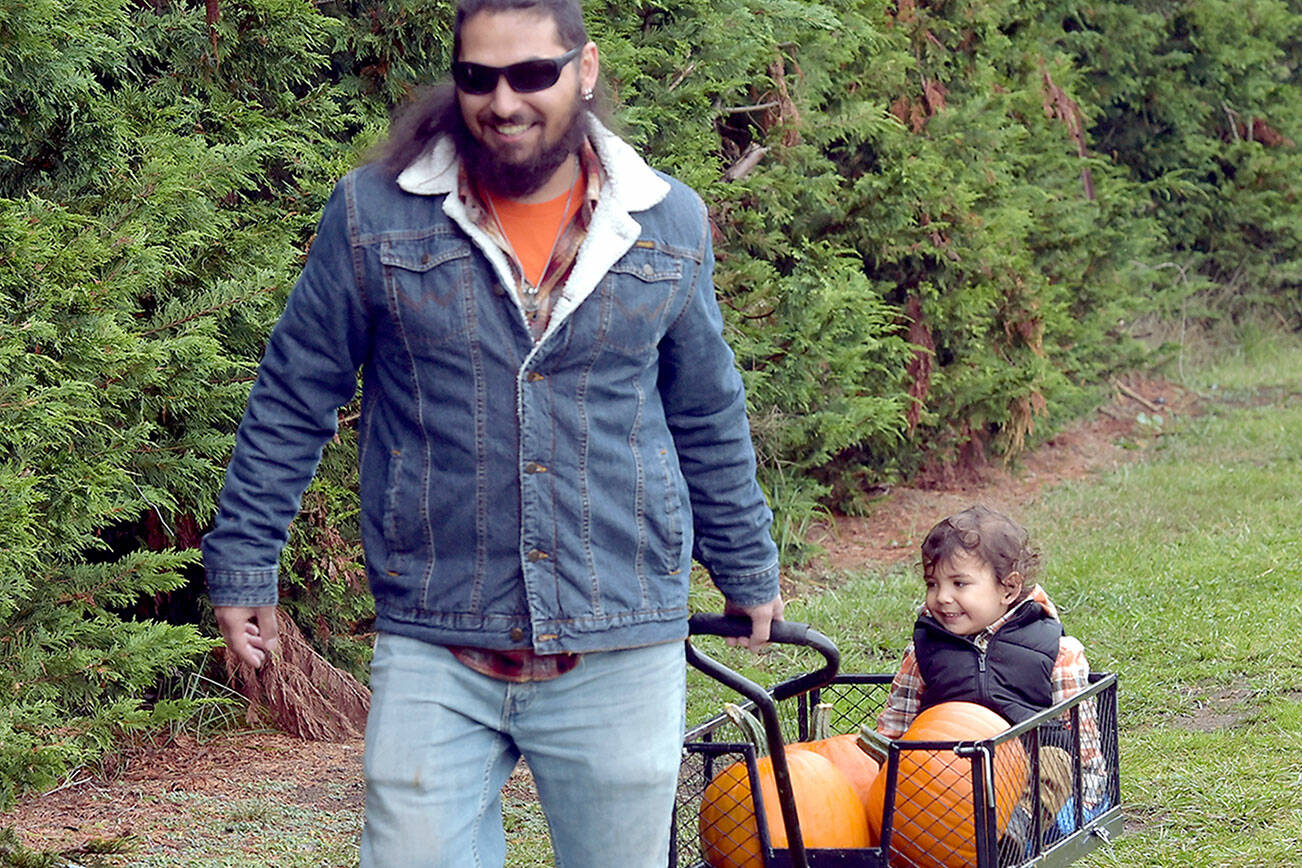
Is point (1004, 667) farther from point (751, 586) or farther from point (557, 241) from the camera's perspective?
point (557, 241)

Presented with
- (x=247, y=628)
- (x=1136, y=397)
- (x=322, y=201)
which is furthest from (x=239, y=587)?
(x=1136, y=397)

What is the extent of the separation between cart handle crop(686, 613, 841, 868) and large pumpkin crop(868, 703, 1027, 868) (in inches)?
11.6

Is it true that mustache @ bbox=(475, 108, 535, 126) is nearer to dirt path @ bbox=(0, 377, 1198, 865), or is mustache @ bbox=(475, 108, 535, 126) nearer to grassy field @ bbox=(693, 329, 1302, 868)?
dirt path @ bbox=(0, 377, 1198, 865)

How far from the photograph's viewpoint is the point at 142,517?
5.23m

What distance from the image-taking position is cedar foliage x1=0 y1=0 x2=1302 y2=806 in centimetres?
431

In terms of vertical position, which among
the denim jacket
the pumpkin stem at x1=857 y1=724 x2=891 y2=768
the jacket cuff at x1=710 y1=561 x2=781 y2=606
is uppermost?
the denim jacket

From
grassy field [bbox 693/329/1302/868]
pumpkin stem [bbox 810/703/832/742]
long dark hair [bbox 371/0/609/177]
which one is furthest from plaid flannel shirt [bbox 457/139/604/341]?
grassy field [bbox 693/329/1302/868]

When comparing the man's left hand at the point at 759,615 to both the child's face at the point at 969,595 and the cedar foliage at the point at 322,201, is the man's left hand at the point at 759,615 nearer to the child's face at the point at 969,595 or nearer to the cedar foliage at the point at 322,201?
the child's face at the point at 969,595

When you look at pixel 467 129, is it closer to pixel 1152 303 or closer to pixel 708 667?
pixel 708 667

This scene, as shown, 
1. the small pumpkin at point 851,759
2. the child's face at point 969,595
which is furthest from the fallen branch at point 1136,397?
the small pumpkin at point 851,759

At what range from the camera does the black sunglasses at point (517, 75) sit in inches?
104

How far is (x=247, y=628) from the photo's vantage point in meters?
2.78

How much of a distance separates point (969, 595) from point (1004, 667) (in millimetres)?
219

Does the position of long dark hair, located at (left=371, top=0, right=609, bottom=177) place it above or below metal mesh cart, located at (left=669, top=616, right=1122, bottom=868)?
above
